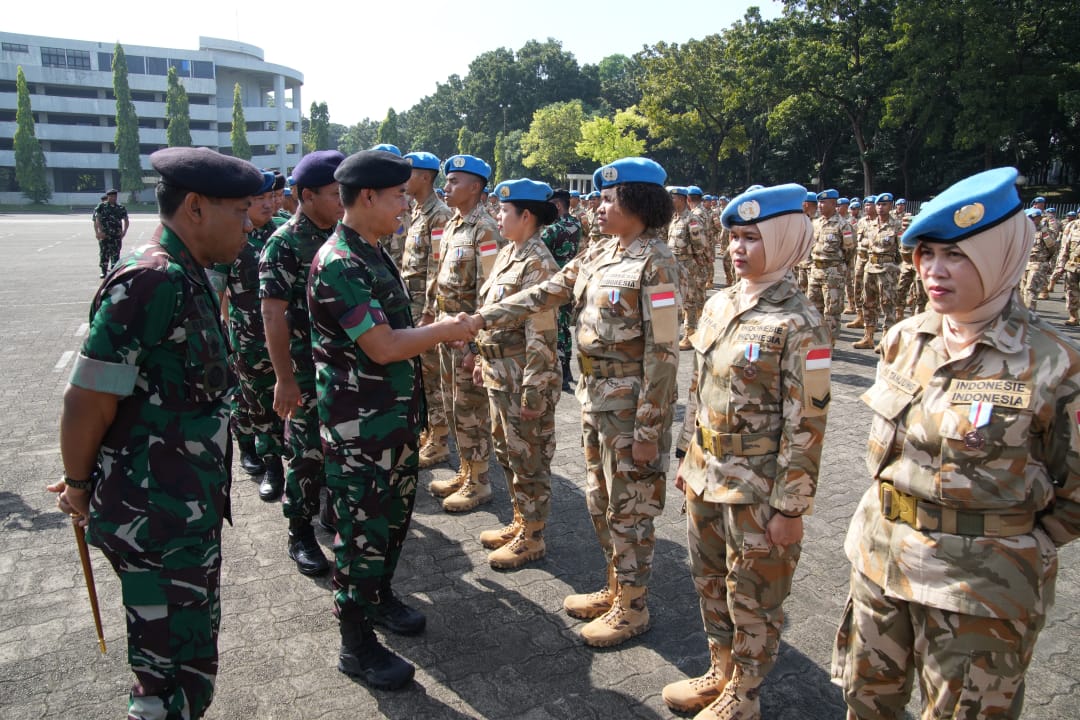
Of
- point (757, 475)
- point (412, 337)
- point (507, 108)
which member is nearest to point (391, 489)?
point (412, 337)

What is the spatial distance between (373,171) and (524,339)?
5.50 ft

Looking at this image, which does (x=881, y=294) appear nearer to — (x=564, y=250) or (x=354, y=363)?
(x=564, y=250)

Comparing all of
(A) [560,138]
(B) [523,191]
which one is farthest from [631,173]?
(A) [560,138]

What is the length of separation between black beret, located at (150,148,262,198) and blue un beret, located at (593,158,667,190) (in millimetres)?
1658

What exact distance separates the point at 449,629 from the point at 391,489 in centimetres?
92

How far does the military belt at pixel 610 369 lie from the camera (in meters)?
3.38

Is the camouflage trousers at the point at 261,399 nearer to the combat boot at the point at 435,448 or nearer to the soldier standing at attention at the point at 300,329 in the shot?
the soldier standing at attention at the point at 300,329

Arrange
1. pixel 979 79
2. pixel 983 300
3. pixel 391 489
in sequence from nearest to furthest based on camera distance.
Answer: pixel 983 300, pixel 391 489, pixel 979 79

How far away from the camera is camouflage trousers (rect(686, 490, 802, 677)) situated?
8.77 ft

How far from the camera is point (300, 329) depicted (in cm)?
405

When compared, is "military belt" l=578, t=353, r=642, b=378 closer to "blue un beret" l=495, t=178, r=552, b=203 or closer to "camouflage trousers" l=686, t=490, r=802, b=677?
"camouflage trousers" l=686, t=490, r=802, b=677

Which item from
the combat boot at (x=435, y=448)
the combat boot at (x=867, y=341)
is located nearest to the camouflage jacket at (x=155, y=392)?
the combat boot at (x=435, y=448)

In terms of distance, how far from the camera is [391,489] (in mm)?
3213

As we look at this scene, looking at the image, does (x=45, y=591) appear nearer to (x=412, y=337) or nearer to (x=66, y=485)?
(x=66, y=485)
